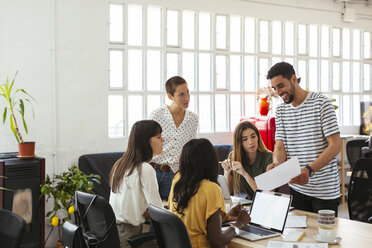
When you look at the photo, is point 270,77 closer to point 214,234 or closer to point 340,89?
point 214,234

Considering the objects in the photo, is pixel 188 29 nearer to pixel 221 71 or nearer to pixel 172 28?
pixel 172 28

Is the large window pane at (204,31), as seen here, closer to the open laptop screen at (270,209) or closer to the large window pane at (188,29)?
the large window pane at (188,29)

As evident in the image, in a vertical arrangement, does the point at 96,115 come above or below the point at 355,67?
below

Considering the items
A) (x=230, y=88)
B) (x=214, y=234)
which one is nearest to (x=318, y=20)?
(x=230, y=88)

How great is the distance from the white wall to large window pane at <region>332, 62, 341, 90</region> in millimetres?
3966

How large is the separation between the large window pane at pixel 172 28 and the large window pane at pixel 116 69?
2.42 ft

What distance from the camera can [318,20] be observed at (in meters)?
7.45

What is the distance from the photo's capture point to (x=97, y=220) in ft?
8.67

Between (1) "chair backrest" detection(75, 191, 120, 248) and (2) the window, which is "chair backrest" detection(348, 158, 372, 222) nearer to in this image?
(1) "chair backrest" detection(75, 191, 120, 248)

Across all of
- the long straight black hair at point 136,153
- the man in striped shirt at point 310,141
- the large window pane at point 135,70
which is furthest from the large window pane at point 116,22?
the man in striped shirt at point 310,141

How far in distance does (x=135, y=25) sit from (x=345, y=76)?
13.1ft

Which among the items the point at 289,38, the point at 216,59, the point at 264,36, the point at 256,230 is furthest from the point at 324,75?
the point at 256,230

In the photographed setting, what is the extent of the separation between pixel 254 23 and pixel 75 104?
296cm

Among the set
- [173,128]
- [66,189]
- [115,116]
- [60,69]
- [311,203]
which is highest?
[60,69]
